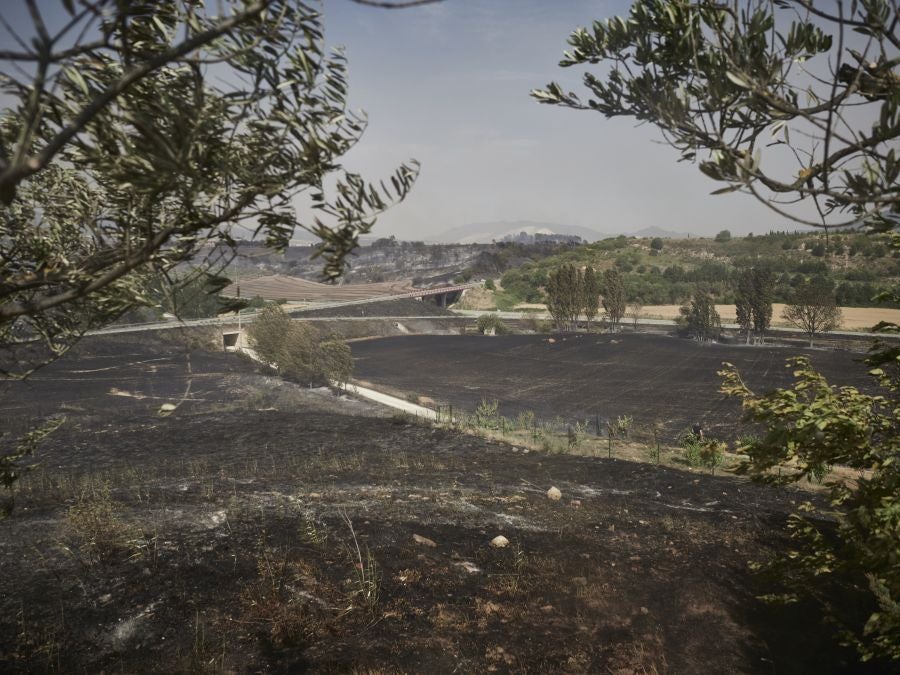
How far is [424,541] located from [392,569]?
4.63ft

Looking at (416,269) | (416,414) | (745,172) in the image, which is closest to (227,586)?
(745,172)

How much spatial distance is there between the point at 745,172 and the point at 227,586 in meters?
9.01

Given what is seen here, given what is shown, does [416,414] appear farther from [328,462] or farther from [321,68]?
[321,68]

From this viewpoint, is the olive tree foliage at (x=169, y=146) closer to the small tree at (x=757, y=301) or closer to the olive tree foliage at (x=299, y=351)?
the olive tree foliage at (x=299, y=351)

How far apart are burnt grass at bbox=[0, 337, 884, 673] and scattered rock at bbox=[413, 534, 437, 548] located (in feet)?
0.42

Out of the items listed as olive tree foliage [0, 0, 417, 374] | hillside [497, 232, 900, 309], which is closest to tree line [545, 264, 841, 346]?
hillside [497, 232, 900, 309]

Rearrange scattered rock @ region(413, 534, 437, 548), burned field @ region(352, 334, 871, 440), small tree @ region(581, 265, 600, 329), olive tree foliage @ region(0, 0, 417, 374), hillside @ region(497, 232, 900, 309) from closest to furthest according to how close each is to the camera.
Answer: olive tree foliage @ region(0, 0, 417, 374)
scattered rock @ region(413, 534, 437, 548)
burned field @ region(352, 334, 871, 440)
small tree @ region(581, 265, 600, 329)
hillside @ region(497, 232, 900, 309)

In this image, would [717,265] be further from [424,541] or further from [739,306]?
[424,541]

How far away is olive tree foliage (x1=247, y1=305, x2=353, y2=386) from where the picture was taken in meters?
33.3

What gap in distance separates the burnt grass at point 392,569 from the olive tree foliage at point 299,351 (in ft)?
50.7

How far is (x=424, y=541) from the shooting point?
10.4m

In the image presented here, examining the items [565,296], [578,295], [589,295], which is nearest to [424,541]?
[578,295]

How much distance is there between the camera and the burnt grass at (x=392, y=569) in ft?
22.4

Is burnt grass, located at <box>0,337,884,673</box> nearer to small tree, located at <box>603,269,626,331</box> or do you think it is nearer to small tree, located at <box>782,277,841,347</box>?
small tree, located at <box>782,277,841,347</box>
